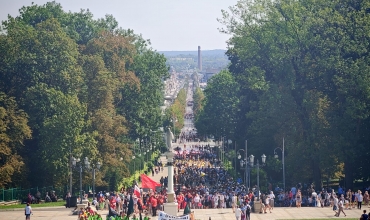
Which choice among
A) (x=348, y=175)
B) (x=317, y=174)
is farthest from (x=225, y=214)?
(x=317, y=174)

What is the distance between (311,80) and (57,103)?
21.3 meters

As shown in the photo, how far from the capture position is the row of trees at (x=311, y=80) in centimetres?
6475

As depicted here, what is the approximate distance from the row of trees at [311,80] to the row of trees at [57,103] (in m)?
13.0

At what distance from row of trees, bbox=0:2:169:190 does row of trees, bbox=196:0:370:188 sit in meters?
13.0

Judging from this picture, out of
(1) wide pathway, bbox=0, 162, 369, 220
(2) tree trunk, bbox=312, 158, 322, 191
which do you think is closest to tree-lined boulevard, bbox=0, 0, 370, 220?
(2) tree trunk, bbox=312, 158, 322, 191

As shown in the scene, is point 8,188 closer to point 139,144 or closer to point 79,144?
point 79,144

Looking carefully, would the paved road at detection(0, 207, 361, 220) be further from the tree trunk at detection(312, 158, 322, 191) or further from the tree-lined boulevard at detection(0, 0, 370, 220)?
the tree trunk at detection(312, 158, 322, 191)

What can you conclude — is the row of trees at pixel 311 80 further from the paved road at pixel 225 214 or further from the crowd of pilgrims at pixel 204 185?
the paved road at pixel 225 214

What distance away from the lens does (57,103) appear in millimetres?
69375

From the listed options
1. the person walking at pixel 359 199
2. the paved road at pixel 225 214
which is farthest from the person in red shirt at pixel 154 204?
the person walking at pixel 359 199

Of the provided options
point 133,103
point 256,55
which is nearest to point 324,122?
point 256,55

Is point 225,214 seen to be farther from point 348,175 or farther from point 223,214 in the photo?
point 348,175

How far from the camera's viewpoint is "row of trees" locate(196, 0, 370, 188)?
64.8 meters

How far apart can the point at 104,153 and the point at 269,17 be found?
735 inches
